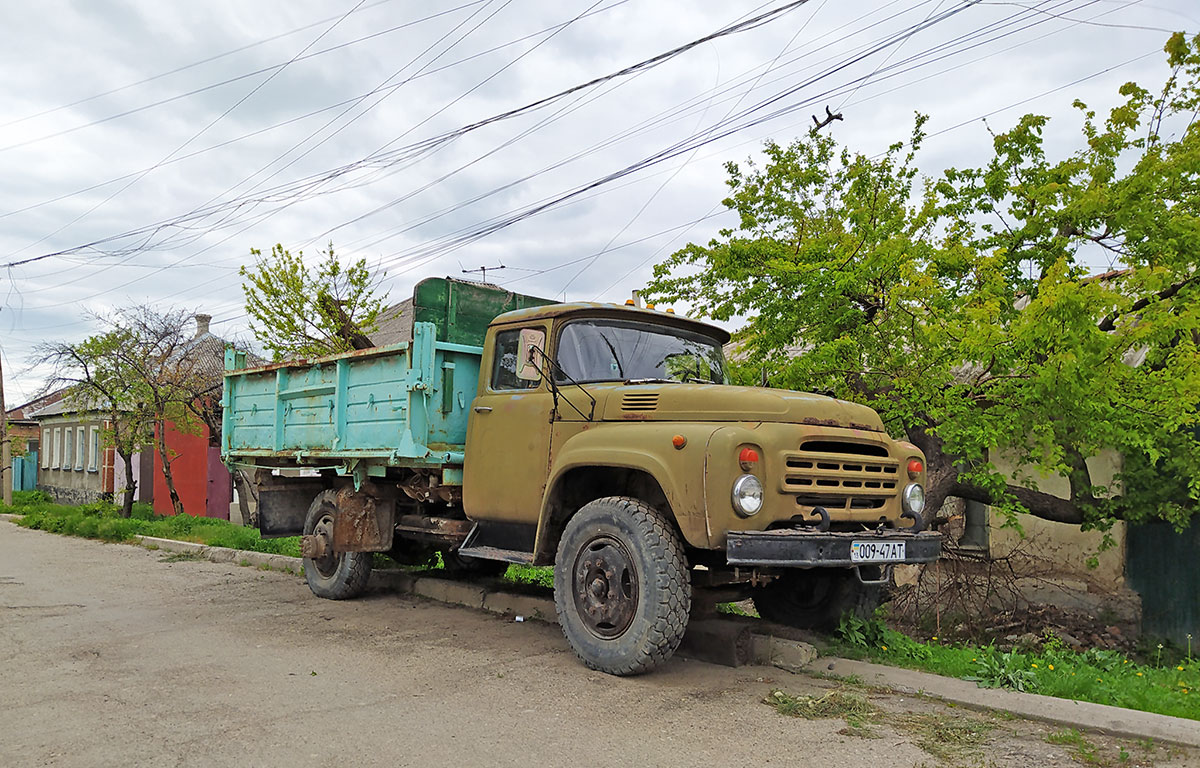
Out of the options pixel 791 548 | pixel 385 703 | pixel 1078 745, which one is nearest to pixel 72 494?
pixel 385 703

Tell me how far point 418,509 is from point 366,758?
4.45m

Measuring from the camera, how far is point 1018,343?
7.33 m

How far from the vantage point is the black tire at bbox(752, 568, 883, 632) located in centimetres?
660

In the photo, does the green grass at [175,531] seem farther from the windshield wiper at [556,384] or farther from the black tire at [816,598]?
the windshield wiper at [556,384]

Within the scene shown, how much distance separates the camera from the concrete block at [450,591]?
327 inches

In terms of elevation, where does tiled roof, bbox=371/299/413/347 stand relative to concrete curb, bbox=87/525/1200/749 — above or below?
above

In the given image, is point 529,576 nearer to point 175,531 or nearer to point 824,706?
point 824,706

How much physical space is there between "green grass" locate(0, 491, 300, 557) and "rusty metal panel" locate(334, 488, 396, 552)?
3.56 m

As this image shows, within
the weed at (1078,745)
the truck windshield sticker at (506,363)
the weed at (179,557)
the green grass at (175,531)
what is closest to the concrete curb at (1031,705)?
the weed at (1078,745)

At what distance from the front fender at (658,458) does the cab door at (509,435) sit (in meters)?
0.44

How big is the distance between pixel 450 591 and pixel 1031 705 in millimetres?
5317

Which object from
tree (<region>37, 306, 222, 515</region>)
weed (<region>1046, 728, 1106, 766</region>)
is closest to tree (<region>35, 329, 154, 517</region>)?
tree (<region>37, 306, 222, 515</region>)

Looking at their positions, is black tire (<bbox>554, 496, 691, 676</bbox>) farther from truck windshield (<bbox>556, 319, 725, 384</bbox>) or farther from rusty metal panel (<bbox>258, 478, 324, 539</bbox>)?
rusty metal panel (<bbox>258, 478, 324, 539</bbox>)

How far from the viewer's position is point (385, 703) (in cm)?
504
